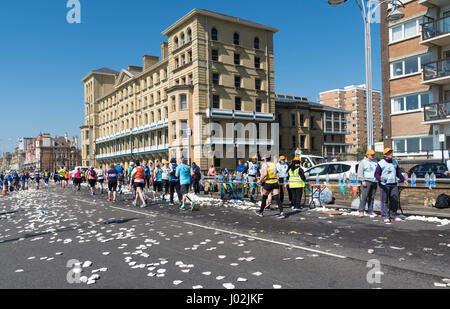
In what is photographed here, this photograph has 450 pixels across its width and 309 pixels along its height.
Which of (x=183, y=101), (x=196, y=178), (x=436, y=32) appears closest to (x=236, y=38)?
(x=183, y=101)

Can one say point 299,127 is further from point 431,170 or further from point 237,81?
point 431,170

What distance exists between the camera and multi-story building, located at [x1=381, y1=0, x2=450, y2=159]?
24.2 metres

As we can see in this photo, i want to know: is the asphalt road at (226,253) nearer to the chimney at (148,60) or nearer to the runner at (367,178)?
the runner at (367,178)

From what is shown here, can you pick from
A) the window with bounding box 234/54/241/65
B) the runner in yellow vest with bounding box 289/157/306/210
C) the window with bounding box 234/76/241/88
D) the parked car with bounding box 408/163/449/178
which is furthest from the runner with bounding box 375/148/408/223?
the window with bounding box 234/54/241/65

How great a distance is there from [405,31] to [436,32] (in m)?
3.19

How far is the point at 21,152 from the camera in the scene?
184500 mm

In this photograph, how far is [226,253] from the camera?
22.1ft

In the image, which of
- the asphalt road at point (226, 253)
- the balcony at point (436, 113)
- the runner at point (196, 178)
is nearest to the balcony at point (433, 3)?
the balcony at point (436, 113)

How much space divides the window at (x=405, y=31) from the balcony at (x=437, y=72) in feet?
9.98

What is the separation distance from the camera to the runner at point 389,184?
10000 mm

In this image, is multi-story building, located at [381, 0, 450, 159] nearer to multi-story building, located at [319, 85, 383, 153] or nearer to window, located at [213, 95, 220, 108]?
window, located at [213, 95, 220, 108]

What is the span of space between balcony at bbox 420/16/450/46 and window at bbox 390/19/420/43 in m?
1.27
